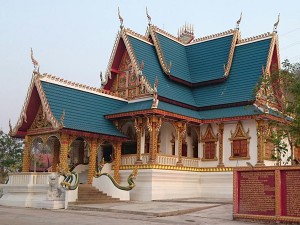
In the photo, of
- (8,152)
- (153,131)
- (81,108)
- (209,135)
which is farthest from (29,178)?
(8,152)

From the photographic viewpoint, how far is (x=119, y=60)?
78.0 ft

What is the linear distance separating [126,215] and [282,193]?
4.92m

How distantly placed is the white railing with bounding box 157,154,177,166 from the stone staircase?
2844 millimetres

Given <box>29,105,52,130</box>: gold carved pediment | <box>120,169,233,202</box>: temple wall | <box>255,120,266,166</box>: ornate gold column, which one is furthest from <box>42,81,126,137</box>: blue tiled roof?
<box>255,120,266,166</box>: ornate gold column

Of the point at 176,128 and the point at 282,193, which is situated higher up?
the point at 176,128

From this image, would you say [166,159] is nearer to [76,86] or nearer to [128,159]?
[128,159]

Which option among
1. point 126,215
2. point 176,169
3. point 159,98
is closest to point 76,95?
point 159,98

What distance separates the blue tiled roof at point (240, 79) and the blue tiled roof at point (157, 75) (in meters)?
0.86

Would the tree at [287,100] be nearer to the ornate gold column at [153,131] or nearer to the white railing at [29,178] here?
the ornate gold column at [153,131]

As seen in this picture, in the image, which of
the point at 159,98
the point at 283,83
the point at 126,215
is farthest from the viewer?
the point at 159,98

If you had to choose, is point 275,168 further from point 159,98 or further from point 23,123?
point 23,123

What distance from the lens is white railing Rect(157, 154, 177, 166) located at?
1995 cm

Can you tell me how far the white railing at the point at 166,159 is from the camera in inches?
786

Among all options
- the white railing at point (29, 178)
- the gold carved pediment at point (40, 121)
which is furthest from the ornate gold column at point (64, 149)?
the gold carved pediment at point (40, 121)
